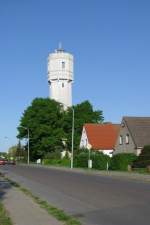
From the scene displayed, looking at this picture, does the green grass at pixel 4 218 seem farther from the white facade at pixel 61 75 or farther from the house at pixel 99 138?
the white facade at pixel 61 75

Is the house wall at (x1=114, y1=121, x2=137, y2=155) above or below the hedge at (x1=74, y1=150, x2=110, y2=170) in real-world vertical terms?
above

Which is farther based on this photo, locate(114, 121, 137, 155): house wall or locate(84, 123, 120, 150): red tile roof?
locate(84, 123, 120, 150): red tile roof

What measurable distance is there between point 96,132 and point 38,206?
242ft

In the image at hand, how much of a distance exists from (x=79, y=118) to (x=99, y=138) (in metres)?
13.3

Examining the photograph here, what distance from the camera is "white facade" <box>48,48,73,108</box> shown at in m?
103

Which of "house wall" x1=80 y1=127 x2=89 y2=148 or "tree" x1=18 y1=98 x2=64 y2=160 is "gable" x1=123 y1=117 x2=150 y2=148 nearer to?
"house wall" x1=80 y1=127 x2=89 y2=148

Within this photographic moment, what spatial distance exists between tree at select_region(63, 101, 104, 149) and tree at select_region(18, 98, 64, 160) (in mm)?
1540

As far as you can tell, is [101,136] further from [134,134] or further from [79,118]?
[134,134]

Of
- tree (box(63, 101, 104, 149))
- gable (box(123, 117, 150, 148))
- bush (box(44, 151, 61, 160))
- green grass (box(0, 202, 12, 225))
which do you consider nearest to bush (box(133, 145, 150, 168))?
gable (box(123, 117, 150, 148))

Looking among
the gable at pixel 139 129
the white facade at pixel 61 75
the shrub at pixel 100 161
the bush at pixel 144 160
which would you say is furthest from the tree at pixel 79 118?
the bush at pixel 144 160

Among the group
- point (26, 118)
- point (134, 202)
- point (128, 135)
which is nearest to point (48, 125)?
point (26, 118)

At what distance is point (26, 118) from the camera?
328 feet

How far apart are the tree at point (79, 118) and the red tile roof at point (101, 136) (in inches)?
268

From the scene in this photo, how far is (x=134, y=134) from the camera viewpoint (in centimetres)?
6412
